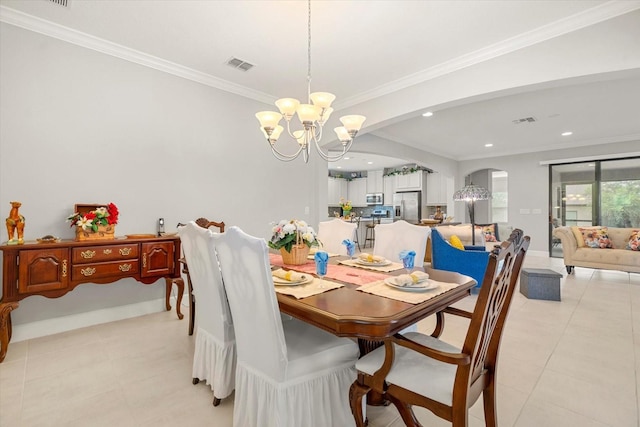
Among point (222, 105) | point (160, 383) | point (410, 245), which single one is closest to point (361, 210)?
point (222, 105)

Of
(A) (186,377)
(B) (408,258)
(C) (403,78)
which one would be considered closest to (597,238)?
(C) (403,78)

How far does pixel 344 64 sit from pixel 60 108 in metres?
2.84

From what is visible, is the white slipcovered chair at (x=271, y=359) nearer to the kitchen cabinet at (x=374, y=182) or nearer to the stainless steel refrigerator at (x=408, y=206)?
the stainless steel refrigerator at (x=408, y=206)

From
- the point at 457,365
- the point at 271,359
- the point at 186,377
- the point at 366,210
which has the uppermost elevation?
the point at 366,210

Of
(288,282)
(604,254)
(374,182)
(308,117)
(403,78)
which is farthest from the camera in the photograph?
(374,182)

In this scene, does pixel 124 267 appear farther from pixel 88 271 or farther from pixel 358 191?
pixel 358 191

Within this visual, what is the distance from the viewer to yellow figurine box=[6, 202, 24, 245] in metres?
2.40

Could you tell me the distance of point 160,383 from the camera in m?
2.00

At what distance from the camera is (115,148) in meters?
3.12

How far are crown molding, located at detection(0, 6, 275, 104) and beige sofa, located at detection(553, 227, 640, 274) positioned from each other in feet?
19.1

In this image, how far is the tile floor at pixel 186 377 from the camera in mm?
1691

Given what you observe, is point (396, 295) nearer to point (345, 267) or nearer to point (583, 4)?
point (345, 267)

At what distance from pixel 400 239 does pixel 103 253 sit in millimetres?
2646

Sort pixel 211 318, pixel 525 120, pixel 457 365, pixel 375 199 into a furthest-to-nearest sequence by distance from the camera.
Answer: pixel 375 199, pixel 525 120, pixel 211 318, pixel 457 365
